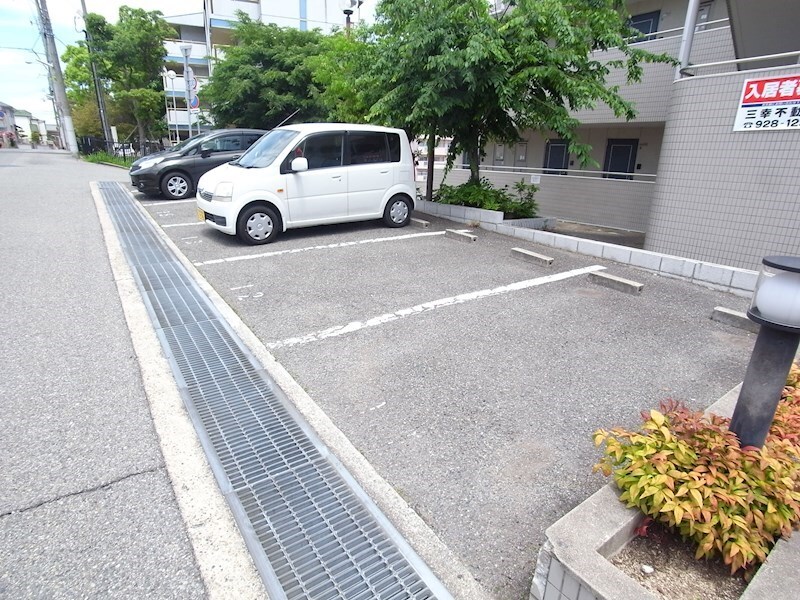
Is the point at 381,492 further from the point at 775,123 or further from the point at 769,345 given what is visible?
the point at 775,123

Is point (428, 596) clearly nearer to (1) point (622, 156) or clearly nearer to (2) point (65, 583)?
(2) point (65, 583)

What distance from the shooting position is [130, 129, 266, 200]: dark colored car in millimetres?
10289

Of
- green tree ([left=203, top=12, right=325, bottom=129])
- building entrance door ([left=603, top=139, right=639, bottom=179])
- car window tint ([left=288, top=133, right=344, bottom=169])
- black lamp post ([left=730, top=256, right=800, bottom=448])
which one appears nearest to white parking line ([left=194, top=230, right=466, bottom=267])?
car window tint ([left=288, top=133, right=344, bottom=169])

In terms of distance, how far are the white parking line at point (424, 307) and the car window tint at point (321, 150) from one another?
11.6ft

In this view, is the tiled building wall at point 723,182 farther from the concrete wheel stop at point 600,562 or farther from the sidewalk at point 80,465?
the sidewalk at point 80,465

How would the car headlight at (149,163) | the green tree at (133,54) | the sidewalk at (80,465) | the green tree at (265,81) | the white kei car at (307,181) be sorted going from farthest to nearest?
the green tree at (133,54) → the green tree at (265,81) → the car headlight at (149,163) → the white kei car at (307,181) → the sidewalk at (80,465)

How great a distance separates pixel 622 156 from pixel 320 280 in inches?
397

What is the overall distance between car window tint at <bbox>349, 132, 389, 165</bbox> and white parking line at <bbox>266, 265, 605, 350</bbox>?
3588 mm

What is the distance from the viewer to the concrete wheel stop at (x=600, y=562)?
1437mm

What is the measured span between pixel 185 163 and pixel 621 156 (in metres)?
11.0

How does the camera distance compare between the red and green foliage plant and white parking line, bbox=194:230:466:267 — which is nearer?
the red and green foliage plant

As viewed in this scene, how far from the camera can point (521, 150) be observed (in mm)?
13992

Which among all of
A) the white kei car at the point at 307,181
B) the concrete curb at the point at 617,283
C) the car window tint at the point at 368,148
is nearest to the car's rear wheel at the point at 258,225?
the white kei car at the point at 307,181

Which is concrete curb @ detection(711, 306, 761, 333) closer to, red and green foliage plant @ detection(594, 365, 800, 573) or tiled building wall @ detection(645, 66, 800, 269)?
tiled building wall @ detection(645, 66, 800, 269)
